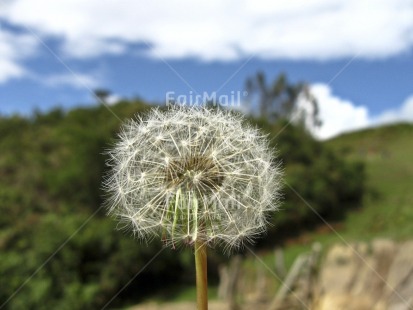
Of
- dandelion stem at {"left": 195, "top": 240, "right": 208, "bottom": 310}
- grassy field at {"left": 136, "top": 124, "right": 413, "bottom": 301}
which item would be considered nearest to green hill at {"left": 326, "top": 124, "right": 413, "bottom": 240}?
grassy field at {"left": 136, "top": 124, "right": 413, "bottom": 301}

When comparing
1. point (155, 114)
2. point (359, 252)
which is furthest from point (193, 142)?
point (359, 252)

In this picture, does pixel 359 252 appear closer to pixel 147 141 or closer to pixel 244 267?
pixel 147 141

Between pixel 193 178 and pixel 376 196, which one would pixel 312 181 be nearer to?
pixel 376 196

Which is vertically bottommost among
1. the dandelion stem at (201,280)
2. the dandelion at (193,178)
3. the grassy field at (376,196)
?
the dandelion stem at (201,280)

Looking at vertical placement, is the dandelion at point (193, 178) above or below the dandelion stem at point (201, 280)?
above

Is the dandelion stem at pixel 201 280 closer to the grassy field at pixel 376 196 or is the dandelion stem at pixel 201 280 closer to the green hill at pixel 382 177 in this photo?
the grassy field at pixel 376 196

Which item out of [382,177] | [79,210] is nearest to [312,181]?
[382,177]

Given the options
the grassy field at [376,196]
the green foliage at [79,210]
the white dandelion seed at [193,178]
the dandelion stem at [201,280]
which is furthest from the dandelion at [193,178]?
the grassy field at [376,196]

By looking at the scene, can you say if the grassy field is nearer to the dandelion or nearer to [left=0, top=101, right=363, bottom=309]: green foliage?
[left=0, top=101, right=363, bottom=309]: green foliage
